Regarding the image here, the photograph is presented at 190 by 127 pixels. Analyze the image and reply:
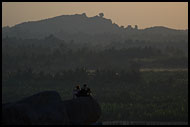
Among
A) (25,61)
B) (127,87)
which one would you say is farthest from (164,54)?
(127,87)

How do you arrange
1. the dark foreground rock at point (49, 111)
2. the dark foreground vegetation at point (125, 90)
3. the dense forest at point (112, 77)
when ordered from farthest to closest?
the dense forest at point (112, 77), the dark foreground vegetation at point (125, 90), the dark foreground rock at point (49, 111)

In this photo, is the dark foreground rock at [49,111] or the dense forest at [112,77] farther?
the dense forest at [112,77]

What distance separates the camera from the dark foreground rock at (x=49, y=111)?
2917 cm

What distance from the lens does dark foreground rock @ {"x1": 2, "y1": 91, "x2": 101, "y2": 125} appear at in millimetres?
29172

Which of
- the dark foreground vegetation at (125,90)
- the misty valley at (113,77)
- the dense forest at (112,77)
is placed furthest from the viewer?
the dense forest at (112,77)

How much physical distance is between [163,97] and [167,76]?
99.6ft

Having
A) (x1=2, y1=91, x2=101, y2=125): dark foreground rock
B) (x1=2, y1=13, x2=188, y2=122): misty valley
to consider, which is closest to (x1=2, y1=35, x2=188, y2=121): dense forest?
(x1=2, y1=13, x2=188, y2=122): misty valley

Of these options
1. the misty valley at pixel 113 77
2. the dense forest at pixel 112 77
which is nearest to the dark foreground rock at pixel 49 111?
the misty valley at pixel 113 77

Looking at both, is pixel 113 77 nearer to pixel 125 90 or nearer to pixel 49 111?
pixel 125 90

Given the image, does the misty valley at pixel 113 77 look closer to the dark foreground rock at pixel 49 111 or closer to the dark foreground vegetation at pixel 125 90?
the dark foreground vegetation at pixel 125 90

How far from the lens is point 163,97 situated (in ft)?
291

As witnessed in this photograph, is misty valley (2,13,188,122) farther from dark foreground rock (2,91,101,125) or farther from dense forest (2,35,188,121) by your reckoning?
dark foreground rock (2,91,101,125)

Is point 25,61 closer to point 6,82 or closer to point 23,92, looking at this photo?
point 6,82

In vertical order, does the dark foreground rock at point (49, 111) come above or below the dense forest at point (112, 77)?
above
